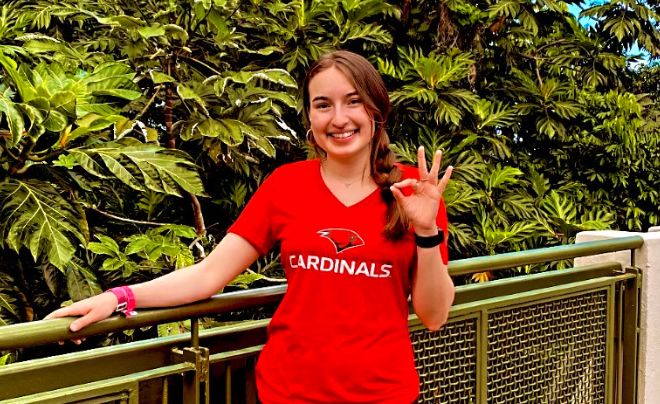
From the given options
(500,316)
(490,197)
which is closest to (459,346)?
(500,316)

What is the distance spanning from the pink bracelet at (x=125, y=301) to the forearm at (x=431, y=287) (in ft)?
2.10

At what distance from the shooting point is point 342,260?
1.68m

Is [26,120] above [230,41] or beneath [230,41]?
beneath

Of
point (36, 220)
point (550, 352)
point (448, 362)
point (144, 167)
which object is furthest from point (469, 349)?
point (36, 220)

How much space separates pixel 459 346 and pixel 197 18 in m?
2.54

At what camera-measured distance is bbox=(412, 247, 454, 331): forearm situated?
5.45 ft

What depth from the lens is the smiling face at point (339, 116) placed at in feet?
5.65

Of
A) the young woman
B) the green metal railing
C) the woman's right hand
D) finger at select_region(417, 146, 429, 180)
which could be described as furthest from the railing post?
finger at select_region(417, 146, 429, 180)

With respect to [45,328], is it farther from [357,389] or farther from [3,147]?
[3,147]

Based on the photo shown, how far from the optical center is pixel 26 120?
334cm

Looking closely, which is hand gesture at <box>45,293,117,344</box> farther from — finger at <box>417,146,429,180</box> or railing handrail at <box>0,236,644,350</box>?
finger at <box>417,146,429,180</box>

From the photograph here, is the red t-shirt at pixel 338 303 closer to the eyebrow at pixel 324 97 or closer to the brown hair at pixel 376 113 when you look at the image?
the brown hair at pixel 376 113

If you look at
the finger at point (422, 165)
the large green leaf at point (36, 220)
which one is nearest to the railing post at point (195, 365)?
the finger at point (422, 165)

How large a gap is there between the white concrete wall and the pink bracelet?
90.8 inches
